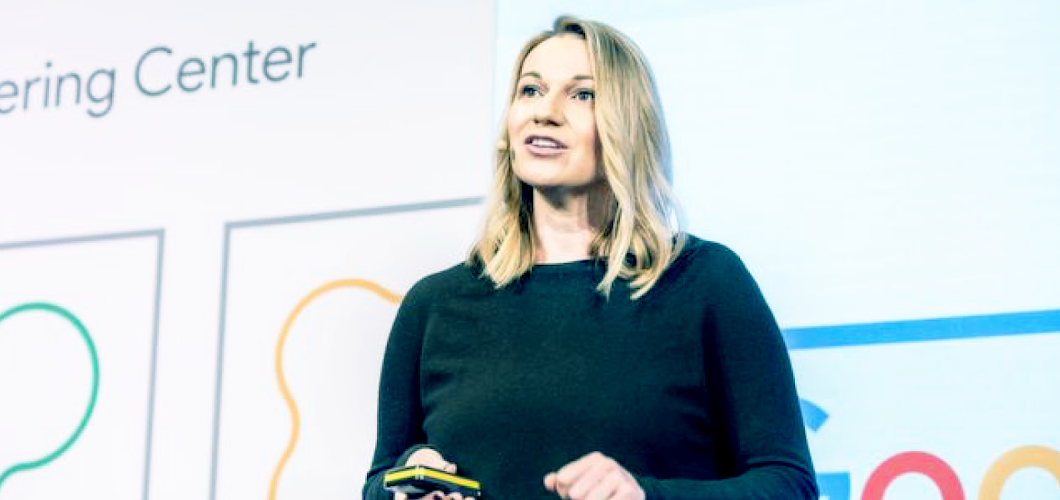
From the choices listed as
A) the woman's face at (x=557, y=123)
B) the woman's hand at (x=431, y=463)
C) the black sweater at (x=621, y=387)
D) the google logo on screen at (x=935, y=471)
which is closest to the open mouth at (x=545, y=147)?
the woman's face at (x=557, y=123)

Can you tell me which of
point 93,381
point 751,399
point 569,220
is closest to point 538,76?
point 569,220

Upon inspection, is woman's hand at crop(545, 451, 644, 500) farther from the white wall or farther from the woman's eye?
the white wall

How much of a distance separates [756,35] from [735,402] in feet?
2.19

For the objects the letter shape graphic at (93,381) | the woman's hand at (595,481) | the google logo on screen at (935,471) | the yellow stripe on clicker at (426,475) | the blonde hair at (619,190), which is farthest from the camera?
the letter shape graphic at (93,381)

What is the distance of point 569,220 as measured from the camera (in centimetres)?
179

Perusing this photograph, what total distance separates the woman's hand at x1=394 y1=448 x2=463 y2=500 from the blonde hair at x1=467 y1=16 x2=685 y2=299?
0.22 metres

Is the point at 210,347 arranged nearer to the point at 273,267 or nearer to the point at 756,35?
the point at 273,267

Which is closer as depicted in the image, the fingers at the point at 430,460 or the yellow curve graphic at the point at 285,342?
the fingers at the point at 430,460

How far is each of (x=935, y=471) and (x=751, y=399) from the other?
1.27 feet

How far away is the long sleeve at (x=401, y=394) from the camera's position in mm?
1759

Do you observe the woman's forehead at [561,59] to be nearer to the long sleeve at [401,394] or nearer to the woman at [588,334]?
the woman at [588,334]

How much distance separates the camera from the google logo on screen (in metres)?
1.86

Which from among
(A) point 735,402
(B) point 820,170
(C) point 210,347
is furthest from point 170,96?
(A) point 735,402

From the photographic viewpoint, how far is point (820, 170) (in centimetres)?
205
